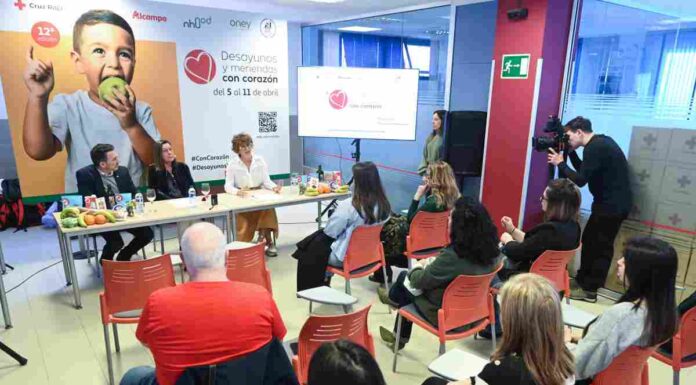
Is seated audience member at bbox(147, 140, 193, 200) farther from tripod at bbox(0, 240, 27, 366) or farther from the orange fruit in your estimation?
tripod at bbox(0, 240, 27, 366)

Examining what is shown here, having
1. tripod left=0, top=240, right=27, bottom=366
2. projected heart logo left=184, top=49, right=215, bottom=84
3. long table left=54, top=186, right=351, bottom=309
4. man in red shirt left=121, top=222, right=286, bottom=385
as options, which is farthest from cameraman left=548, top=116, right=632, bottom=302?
tripod left=0, top=240, right=27, bottom=366

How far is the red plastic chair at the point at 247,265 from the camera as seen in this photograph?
9.82ft

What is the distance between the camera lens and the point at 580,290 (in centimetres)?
410

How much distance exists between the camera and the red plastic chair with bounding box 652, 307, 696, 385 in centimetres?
226

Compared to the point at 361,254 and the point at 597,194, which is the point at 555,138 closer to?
the point at 597,194

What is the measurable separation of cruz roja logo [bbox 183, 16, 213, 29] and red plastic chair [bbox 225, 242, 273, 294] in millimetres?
3761

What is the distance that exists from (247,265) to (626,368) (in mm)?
2243

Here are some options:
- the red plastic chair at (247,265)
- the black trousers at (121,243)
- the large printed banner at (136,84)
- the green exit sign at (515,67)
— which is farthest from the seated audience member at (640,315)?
the large printed banner at (136,84)

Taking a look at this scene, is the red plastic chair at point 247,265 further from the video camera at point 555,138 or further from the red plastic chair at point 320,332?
the video camera at point 555,138

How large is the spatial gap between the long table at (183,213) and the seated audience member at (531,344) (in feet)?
9.90

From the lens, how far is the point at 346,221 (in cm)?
347

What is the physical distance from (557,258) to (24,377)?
353cm

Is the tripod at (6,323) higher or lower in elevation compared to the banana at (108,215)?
lower

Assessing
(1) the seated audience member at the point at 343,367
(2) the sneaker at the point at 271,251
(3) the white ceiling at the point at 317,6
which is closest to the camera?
(1) the seated audience member at the point at 343,367
